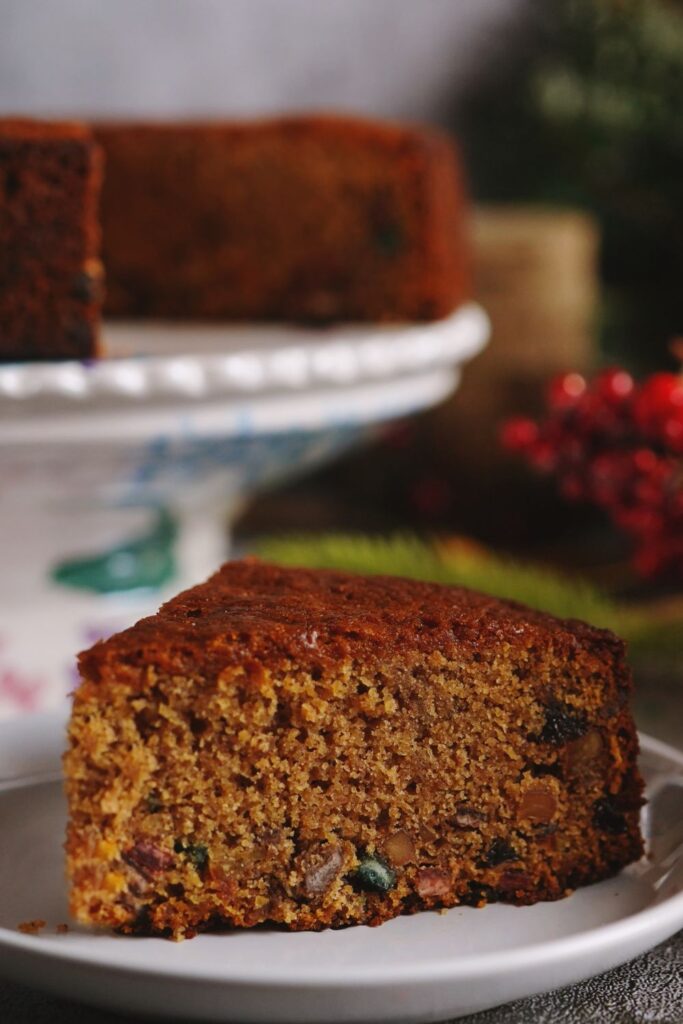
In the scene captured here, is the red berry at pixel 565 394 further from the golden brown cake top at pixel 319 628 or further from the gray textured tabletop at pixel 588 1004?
the gray textured tabletop at pixel 588 1004

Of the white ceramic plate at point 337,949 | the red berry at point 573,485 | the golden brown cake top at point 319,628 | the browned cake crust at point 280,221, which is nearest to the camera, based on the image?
the white ceramic plate at point 337,949

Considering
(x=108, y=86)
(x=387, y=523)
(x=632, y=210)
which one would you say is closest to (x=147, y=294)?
(x=387, y=523)

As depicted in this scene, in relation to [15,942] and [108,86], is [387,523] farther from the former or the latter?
[15,942]

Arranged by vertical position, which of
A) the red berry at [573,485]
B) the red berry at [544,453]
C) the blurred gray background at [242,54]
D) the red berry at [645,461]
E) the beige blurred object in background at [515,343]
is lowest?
the beige blurred object in background at [515,343]

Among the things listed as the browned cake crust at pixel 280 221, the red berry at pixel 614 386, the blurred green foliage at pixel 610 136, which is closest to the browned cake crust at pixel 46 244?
the browned cake crust at pixel 280 221

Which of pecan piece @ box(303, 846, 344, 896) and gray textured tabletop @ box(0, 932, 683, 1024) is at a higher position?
pecan piece @ box(303, 846, 344, 896)

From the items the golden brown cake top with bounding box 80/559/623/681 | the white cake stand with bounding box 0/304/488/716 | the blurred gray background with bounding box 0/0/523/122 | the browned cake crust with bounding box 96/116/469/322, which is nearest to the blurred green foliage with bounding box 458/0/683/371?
the blurred gray background with bounding box 0/0/523/122

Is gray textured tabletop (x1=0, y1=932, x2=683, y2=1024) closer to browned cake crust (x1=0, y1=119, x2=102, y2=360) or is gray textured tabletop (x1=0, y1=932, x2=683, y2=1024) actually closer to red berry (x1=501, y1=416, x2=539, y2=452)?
red berry (x1=501, y1=416, x2=539, y2=452)
